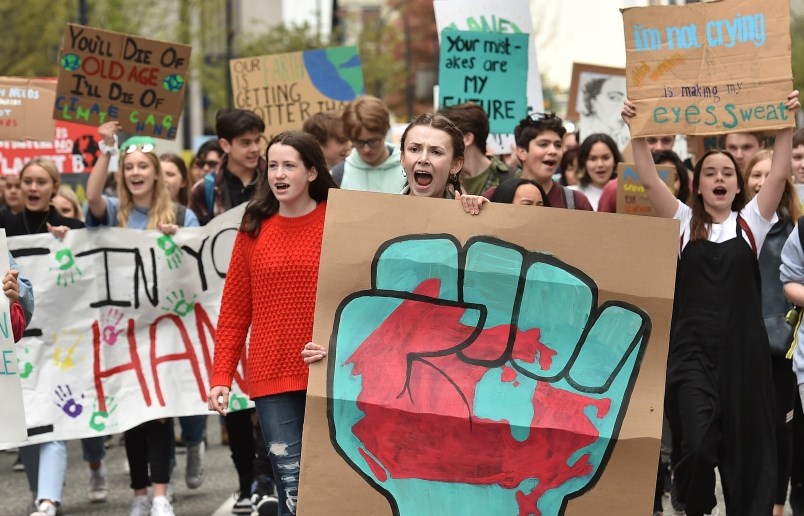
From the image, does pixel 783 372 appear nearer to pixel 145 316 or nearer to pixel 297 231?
pixel 297 231

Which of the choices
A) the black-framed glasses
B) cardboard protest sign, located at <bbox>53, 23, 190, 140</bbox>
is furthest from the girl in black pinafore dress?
cardboard protest sign, located at <bbox>53, 23, 190, 140</bbox>

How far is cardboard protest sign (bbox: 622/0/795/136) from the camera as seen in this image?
19.6ft

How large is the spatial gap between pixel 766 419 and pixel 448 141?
1.85 meters

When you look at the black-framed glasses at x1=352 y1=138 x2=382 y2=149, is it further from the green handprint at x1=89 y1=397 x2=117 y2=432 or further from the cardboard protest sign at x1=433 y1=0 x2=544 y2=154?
the cardboard protest sign at x1=433 y1=0 x2=544 y2=154

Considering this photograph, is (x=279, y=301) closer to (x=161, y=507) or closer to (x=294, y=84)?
(x=161, y=507)

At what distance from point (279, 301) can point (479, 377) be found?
37.4 inches

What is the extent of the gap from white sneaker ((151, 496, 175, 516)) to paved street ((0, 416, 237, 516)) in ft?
1.58

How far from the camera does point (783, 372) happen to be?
6.81 metres

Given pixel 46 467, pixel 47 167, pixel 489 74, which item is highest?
pixel 489 74

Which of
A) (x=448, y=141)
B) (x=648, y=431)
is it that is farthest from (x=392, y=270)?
(x=648, y=431)

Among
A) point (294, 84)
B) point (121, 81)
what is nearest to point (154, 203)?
point (121, 81)

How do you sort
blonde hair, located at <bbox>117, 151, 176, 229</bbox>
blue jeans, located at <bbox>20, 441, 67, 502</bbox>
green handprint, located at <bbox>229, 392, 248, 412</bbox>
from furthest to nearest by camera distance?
blonde hair, located at <bbox>117, 151, 176, 229</bbox> → green handprint, located at <bbox>229, 392, 248, 412</bbox> → blue jeans, located at <bbox>20, 441, 67, 502</bbox>

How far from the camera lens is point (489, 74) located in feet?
32.4

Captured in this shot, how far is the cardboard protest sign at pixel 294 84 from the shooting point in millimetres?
10859
